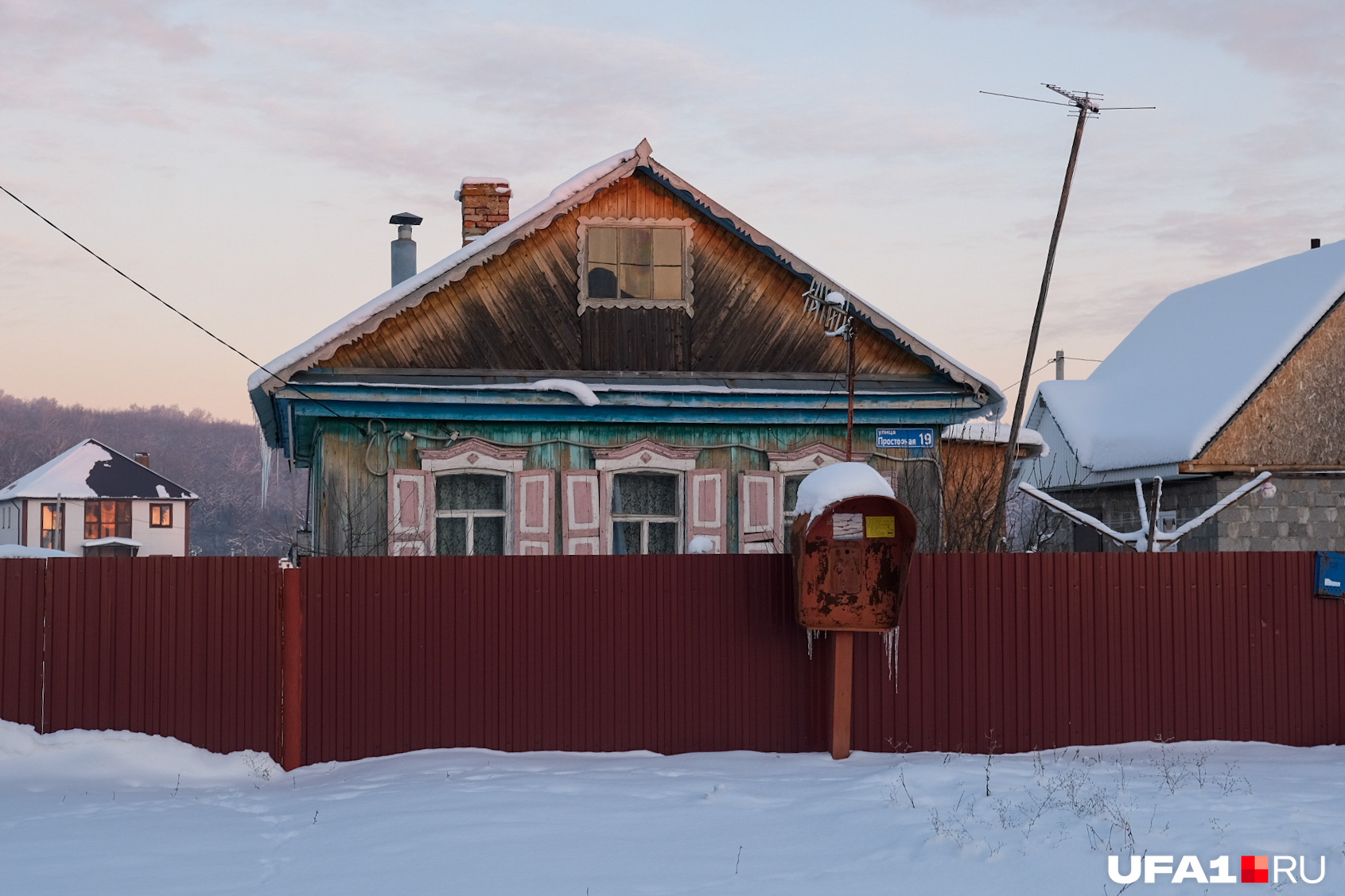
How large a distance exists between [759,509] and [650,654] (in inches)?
202

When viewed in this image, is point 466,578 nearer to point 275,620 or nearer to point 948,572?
point 275,620

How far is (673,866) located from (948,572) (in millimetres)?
4263

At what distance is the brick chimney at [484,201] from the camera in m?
17.0

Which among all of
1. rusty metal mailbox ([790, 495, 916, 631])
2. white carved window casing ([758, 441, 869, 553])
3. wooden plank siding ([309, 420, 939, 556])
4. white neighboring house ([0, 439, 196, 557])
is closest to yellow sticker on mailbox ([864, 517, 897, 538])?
rusty metal mailbox ([790, 495, 916, 631])

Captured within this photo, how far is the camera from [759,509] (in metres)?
14.9

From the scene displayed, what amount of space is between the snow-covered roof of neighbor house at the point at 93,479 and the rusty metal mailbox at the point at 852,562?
63.8 meters

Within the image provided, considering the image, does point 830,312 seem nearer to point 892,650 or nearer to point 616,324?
point 616,324

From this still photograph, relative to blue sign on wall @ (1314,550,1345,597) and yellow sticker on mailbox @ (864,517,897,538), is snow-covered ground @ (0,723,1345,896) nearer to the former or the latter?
blue sign on wall @ (1314,550,1345,597)

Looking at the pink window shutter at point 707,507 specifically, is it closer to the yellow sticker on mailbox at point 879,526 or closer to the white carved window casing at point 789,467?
the white carved window casing at point 789,467

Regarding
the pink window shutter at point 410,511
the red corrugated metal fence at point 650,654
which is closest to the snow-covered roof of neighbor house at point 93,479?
the pink window shutter at point 410,511

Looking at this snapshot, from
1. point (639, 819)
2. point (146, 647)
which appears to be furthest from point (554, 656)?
point (146, 647)

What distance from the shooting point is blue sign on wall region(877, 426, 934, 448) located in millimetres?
13836

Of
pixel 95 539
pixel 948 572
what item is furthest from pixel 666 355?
pixel 95 539

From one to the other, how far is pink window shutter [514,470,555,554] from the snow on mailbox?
5.35 metres
